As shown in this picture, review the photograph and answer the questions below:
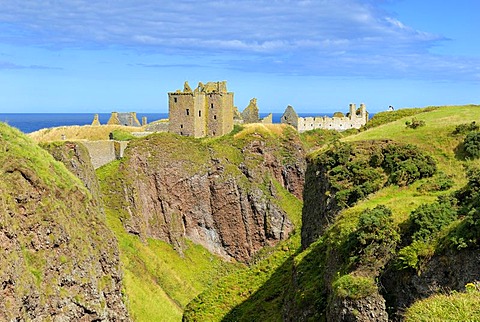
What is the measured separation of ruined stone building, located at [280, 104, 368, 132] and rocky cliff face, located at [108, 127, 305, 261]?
19.3 metres

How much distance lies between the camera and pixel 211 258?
261ft

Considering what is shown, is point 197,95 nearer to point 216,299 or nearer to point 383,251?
point 216,299

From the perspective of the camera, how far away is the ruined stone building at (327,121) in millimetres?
107125

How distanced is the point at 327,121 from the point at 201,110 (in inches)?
1070

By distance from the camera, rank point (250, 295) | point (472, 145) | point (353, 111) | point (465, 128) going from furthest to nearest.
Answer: point (353, 111)
point (250, 295)
point (465, 128)
point (472, 145)

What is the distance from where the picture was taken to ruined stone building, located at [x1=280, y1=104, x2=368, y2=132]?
107m

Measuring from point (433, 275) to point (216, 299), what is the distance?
2678 cm

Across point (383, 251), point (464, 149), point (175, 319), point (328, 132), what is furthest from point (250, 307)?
point (328, 132)

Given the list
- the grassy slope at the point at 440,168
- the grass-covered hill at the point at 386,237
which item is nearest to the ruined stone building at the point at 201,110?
the grass-covered hill at the point at 386,237

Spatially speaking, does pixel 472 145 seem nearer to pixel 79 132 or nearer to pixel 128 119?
pixel 79 132

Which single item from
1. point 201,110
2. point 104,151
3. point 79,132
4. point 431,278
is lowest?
point 104,151

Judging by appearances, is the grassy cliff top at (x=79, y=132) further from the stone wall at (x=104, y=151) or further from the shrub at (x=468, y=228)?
the shrub at (x=468, y=228)

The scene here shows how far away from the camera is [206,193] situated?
3265 inches

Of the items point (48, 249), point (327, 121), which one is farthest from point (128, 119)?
point (48, 249)
